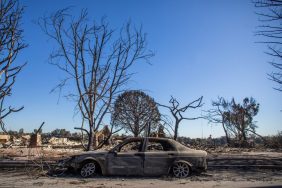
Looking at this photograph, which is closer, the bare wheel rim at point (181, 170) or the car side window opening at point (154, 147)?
the bare wheel rim at point (181, 170)

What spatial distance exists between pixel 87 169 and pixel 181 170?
353 cm

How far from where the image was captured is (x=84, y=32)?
2003 centimetres

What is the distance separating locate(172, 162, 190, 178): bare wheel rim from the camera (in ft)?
42.1

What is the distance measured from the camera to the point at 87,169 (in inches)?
506

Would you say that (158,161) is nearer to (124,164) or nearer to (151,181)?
(151,181)

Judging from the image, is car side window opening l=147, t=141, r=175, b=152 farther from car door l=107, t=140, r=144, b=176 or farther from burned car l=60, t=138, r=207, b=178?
car door l=107, t=140, r=144, b=176

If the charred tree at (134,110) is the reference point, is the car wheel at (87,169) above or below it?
below

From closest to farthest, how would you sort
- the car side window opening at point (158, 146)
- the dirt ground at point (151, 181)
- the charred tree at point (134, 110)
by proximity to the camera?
the dirt ground at point (151, 181) → the car side window opening at point (158, 146) → the charred tree at point (134, 110)

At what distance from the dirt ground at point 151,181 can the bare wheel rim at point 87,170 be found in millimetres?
264

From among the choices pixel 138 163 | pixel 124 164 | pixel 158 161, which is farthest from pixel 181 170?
pixel 124 164

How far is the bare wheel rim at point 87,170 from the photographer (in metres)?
12.8

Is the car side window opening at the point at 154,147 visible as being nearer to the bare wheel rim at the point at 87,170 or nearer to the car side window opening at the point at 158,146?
the car side window opening at the point at 158,146

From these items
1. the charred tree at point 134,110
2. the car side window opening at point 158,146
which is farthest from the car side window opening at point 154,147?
the charred tree at point 134,110

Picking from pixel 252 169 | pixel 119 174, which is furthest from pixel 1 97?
pixel 252 169
